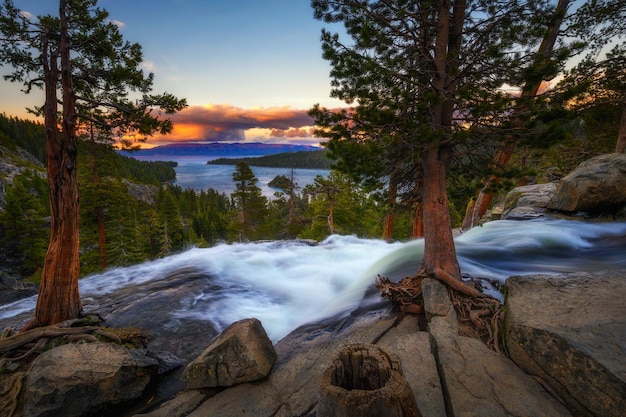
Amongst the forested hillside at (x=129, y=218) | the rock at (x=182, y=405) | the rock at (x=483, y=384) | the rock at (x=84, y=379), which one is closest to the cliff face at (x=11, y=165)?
the forested hillside at (x=129, y=218)

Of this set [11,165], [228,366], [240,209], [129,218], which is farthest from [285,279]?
[11,165]

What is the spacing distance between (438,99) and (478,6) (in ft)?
10.7

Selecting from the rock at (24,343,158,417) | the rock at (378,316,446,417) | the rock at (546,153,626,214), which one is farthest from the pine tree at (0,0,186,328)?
the rock at (546,153,626,214)

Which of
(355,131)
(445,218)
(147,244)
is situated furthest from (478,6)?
(147,244)

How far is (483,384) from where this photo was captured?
11.4 ft

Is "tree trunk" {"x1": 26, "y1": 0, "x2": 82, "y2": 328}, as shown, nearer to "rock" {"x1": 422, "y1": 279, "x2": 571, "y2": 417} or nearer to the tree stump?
the tree stump

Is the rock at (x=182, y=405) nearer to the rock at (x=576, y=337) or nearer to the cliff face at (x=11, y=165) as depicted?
the rock at (x=576, y=337)

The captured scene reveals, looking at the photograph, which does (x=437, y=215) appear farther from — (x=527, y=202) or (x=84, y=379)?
(x=527, y=202)

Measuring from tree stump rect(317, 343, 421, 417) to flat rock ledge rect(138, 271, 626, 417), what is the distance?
0.12m

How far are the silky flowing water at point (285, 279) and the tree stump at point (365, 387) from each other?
5596mm

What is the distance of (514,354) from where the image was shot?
3.90 metres

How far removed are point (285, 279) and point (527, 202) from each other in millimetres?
16593

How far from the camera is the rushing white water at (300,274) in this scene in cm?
883

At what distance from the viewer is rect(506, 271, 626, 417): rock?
2.83 metres
